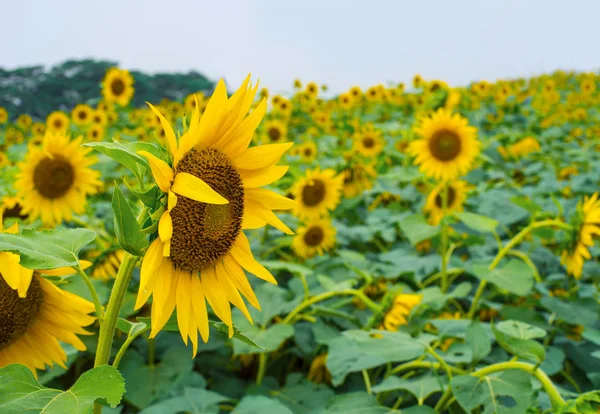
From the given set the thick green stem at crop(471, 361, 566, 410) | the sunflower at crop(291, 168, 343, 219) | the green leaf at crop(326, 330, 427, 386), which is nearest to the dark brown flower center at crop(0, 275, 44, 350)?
the green leaf at crop(326, 330, 427, 386)

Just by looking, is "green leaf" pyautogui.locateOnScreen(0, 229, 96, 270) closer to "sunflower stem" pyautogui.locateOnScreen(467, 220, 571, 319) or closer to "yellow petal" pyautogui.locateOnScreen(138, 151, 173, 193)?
"yellow petal" pyautogui.locateOnScreen(138, 151, 173, 193)

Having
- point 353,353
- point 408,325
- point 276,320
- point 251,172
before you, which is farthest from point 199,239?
point 276,320

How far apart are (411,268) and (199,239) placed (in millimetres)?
1680

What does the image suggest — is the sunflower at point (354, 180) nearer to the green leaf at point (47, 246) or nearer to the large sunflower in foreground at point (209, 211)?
the large sunflower in foreground at point (209, 211)

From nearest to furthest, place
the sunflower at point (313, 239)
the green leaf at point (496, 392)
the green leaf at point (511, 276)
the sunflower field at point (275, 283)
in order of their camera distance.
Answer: the sunflower field at point (275, 283) → the green leaf at point (496, 392) → the green leaf at point (511, 276) → the sunflower at point (313, 239)

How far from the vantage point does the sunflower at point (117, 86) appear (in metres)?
6.14

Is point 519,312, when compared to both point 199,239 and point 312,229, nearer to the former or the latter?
point 312,229

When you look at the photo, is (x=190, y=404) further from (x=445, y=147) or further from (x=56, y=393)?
(x=445, y=147)

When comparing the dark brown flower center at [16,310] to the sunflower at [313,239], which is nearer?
the dark brown flower center at [16,310]

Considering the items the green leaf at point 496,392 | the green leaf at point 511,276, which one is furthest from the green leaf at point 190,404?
the green leaf at point 511,276

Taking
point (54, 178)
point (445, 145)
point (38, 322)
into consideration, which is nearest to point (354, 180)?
point (445, 145)

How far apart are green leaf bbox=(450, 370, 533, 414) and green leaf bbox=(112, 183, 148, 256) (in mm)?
861

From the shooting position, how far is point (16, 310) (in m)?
0.95

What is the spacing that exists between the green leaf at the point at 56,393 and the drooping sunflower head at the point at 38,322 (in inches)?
8.5
